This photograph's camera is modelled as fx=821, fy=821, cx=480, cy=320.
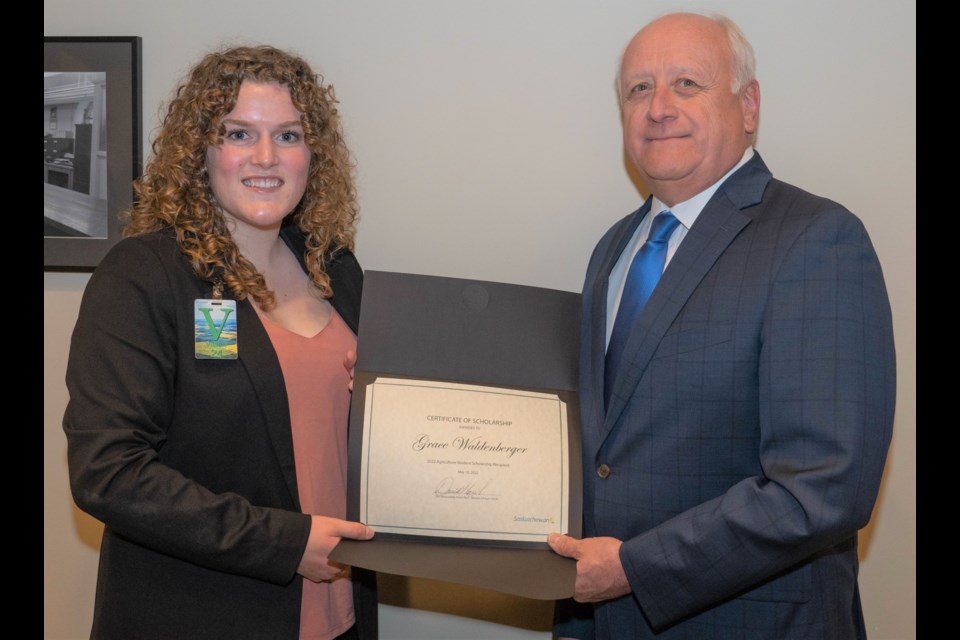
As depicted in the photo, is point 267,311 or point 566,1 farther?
point 566,1

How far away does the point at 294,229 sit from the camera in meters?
2.13

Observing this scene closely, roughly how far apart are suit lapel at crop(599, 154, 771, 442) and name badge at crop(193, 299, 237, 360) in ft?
2.71

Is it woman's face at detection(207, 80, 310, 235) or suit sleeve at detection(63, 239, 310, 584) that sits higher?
woman's face at detection(207, 80, 310, 235)

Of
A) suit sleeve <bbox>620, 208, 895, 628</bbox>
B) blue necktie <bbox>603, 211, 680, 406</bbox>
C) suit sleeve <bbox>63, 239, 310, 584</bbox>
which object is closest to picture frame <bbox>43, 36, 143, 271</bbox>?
suit sleeve <bbox>63, 239, 310, 584</bbox>

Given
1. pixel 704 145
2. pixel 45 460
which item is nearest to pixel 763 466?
pixel 704 145

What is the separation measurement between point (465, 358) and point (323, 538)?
477 millimetres

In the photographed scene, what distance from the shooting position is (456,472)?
169 cm

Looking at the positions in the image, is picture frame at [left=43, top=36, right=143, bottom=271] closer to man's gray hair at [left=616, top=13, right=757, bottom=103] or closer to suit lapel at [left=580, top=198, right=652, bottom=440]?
suit lapel at [left=580, top=198, right=652, bottom=440]

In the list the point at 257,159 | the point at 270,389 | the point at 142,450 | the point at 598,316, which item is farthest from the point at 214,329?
the point at 598,316

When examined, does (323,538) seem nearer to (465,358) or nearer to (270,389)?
(270,389)

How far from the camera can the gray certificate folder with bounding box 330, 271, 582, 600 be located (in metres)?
1.65

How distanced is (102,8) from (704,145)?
185 centimetres

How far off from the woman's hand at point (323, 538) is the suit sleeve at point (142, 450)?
21 mm
